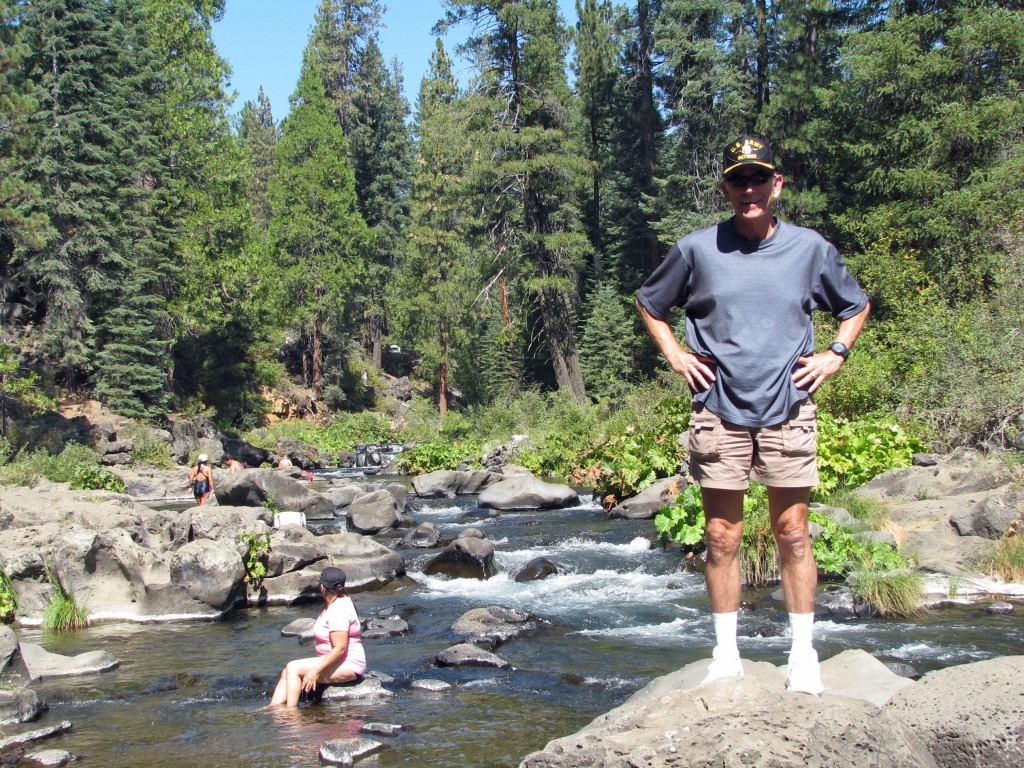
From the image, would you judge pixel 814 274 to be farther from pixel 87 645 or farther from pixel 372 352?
pixel 372 352

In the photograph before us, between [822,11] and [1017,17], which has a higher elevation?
[822,11]

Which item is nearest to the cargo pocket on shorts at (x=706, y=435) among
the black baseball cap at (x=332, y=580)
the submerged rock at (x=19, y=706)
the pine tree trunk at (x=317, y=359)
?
the black baseball cap at (x=332, y=580)

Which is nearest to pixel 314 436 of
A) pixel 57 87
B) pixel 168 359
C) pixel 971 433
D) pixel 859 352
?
pixel 168 359

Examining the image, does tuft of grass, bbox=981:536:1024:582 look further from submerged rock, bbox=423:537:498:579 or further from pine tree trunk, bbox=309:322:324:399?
pine tree trunk, bbox=309:322:324:399

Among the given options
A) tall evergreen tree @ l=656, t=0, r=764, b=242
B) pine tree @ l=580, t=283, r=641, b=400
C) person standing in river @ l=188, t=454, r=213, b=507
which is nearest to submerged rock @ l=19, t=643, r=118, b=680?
person standing in river @ l=188, t=454, r=213, b=507

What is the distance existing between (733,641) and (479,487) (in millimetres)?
18767

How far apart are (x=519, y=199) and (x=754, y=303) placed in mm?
28024

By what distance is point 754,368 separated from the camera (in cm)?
388

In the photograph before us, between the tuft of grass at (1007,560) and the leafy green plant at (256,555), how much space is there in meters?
8.16

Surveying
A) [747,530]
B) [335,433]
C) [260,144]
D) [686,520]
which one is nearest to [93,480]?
[686,520]

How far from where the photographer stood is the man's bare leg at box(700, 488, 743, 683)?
12.9 feet

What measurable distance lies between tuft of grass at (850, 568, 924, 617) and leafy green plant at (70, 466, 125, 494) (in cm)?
1498

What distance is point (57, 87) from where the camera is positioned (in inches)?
1166

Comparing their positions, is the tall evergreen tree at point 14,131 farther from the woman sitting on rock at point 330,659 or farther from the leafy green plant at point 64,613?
the woman sitting on rock at point 330,659
